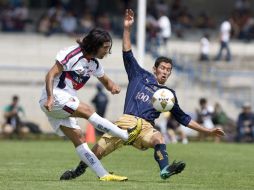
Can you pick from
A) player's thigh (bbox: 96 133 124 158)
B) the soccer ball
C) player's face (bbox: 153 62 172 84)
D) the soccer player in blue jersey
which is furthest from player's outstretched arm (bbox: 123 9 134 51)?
player's thigh (bbox: 96 133 124 158)

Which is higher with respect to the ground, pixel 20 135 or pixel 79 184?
pixel 79 184

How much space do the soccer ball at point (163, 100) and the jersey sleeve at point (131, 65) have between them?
55 cm

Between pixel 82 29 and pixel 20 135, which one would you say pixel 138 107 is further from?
pixel 82 29

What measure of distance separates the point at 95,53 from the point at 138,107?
112 centimetres

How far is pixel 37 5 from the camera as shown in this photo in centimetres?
4125

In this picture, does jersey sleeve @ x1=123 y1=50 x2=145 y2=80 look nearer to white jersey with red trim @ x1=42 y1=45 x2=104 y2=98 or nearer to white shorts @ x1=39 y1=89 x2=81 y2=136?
white jersey with red trim @ x1=42 y1=45 x2=104 y2=98

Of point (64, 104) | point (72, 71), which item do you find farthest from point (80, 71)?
point (64, 104)

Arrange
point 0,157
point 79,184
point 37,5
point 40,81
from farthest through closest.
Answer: point 37,5 < point 40,81 < point 0,157 < point 79,184

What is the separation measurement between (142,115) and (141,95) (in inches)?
12.3

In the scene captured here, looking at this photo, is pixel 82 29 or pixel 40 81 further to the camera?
pixel 82 29

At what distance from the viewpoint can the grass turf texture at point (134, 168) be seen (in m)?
12.5

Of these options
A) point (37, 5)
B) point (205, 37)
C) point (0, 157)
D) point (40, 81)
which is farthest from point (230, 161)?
point (37, 5)

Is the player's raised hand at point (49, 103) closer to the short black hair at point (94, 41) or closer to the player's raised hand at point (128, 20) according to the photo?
the short black hair at point (94, 41)

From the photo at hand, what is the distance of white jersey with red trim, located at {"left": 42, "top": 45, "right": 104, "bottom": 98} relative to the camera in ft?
40.7
